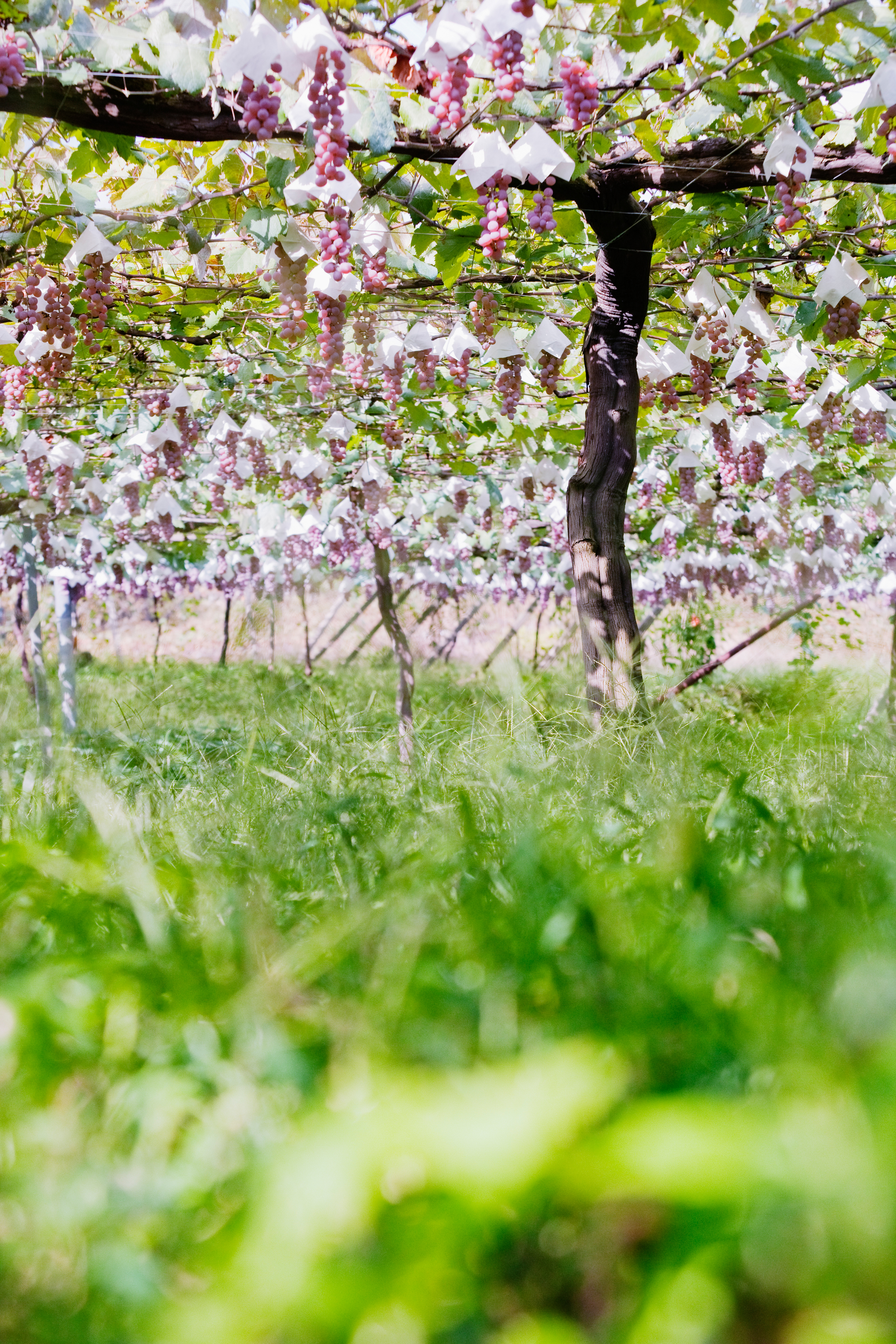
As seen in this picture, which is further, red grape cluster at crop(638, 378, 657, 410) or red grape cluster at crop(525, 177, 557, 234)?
red grape cluster at crop(638, 378, 657, 410)

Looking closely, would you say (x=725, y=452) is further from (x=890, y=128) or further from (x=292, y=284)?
(x=292, y=284)

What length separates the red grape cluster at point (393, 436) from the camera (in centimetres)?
564

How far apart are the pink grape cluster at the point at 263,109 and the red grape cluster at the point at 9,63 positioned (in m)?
0.51

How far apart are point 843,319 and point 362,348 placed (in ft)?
6.32

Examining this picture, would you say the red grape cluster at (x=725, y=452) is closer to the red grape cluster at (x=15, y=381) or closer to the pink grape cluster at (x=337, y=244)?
the pink grape cluster at (x=337, y=244)

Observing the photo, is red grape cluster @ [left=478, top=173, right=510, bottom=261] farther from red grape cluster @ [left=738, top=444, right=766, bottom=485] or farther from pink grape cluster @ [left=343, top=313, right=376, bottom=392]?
red grape cluster @ [left=738, top=444, right=766, bottom=485]

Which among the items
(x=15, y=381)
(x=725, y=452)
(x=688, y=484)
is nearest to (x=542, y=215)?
(x=725, y=452)

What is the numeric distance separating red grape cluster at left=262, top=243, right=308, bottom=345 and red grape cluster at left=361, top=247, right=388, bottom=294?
9.4 inches

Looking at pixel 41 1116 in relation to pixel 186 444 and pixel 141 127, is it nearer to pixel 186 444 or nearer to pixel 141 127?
pixel 141 127

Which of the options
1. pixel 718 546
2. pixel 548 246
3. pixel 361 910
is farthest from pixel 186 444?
pixel 718 546

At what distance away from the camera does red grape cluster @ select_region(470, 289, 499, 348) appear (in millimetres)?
3412

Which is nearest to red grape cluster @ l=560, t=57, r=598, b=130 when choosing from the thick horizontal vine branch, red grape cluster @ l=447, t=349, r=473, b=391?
the thick horizontal vine branch

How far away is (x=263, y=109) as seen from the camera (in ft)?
7.19

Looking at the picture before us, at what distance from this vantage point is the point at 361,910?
1.16 m
